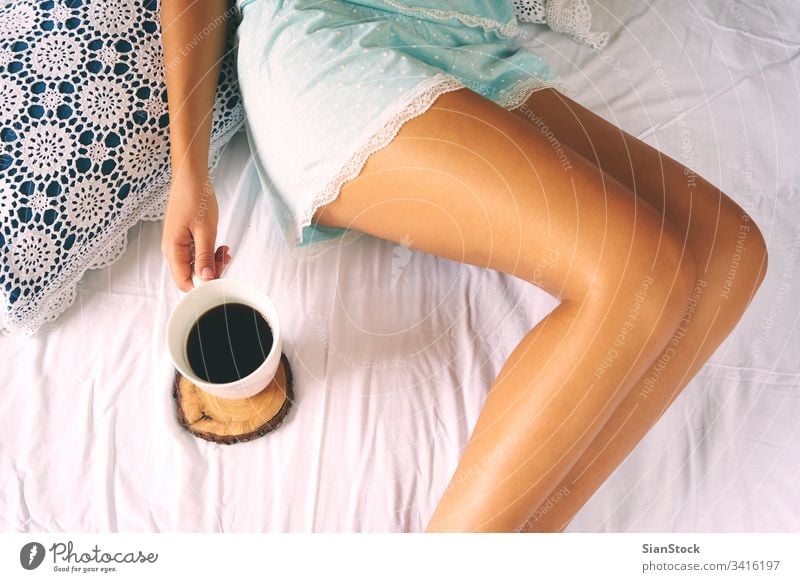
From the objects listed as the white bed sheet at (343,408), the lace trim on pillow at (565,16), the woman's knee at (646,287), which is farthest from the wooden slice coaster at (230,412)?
the lace trim on pillow at (565,16)

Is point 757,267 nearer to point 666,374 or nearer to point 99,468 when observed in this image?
point 666,374

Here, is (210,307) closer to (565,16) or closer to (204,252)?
(204,252)

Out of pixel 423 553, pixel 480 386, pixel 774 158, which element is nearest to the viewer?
pixel 423 553

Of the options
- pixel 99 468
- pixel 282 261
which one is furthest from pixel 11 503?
pixel 282 261

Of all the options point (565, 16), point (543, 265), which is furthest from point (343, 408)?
point (565, 16)

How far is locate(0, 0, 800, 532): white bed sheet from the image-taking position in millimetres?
417

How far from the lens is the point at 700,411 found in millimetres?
465

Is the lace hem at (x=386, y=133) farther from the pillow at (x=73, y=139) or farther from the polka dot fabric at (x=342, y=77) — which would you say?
the pillow at (x=73, y=139)

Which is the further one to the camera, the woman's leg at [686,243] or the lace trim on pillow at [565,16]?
the lace trim on pillow at [565,16]

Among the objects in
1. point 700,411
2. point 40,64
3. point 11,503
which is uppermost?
point 40,64

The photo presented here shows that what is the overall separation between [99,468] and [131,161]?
0.74 ft

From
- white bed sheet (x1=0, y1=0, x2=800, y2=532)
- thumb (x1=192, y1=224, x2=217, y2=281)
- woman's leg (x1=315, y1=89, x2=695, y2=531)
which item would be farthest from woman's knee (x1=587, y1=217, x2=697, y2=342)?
thumb (x1=192, y1=224, x2=217, y2=281)

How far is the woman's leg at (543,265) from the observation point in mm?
356

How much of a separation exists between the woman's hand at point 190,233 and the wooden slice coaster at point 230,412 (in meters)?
0.08
